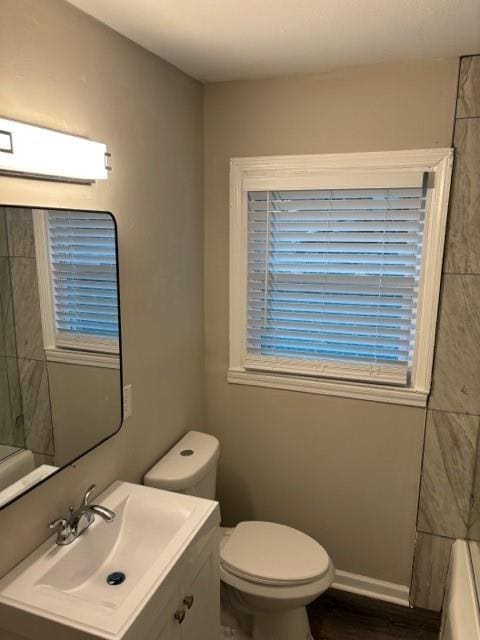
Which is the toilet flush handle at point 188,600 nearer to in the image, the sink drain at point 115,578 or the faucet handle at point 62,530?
the sink drain at point 115,578

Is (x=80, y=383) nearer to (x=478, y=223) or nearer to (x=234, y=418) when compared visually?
(x=234, y=418)

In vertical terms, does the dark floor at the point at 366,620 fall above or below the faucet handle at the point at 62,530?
below

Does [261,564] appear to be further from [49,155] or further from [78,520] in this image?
[49,155]

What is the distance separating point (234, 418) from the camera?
8.29 ft

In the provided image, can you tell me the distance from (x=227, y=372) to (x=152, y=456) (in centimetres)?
61

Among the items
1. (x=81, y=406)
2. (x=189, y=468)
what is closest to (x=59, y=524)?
(x=81, y=406)

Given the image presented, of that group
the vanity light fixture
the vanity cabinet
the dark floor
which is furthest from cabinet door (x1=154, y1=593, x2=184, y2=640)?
the vanity light fixture

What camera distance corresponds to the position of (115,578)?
4.83ft

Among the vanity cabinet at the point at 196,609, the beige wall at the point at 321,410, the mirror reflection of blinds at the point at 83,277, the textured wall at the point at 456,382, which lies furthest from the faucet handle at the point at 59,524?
the textured wall at the point at 456,382

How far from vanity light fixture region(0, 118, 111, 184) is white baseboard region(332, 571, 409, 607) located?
7.29 feet

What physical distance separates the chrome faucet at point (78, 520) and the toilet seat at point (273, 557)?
68cm

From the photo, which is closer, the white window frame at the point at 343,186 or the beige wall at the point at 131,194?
the beige wall at the point at 131,194

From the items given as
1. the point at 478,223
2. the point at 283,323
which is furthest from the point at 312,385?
the point at 478,223

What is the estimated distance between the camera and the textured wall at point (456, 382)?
1942 mm
